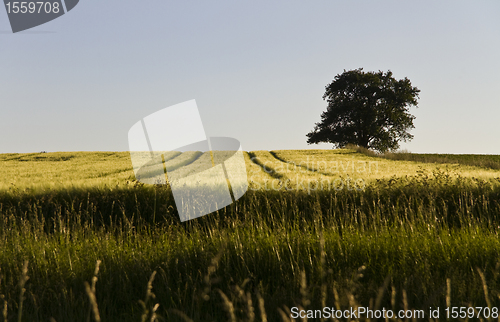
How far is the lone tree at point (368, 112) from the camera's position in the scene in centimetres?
3728

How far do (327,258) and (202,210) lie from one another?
4070 mm

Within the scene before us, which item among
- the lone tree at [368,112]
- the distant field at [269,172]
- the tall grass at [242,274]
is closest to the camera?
the tall grass at [242,274]

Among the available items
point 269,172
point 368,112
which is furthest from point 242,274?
point 368,112

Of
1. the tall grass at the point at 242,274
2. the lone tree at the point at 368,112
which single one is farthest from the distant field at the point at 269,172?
the lone tree at the point at 368,112

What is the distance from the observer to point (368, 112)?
37.0m

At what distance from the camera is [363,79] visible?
38219mm

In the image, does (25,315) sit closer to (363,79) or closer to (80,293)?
(80,293)

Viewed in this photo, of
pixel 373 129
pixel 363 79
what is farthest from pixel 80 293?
pixel 363 79

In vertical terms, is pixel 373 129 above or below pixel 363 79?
below

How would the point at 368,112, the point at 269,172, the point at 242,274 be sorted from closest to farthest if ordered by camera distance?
the point at 242,274
the point at 269,172
the point at 368,112

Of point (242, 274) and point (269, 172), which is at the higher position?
point (242, 274)

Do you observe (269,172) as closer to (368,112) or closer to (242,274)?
(242,274)

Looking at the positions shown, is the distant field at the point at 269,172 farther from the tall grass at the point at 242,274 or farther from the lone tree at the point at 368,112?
the lone tree at the point at 368,112

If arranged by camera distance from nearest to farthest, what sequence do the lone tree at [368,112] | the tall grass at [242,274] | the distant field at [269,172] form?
the tall grass at [242,274]
the distant field at [269,172]
the lone tree at [368,112]
